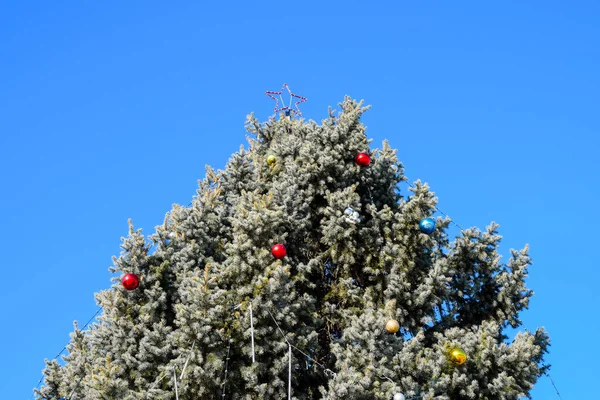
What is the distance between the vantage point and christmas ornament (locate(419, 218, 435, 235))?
1372 cm

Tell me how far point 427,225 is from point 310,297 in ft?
9.04

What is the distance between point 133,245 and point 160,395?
2.85m

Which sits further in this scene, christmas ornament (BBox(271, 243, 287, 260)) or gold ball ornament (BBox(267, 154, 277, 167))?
gold ball ornament (BBox(267, 154, 277, 167))

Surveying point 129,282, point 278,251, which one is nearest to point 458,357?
point 278,251

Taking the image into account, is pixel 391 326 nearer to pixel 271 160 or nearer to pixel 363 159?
pixel 363 159

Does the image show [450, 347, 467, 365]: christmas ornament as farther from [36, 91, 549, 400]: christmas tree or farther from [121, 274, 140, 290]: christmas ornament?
[121, 274, 140, 290]: christmas ornament

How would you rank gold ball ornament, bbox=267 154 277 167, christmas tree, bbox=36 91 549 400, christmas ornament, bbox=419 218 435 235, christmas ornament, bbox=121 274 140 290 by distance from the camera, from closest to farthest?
christmas tree, bbox=36 91 549 400 < christmas ornament, bbox=121 274 140 290 < christmas ornament, bbox=419 218 435 235 < gold ball ornament, bbox=267 154 277 167

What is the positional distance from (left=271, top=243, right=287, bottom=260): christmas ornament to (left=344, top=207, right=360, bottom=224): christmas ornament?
182 cm

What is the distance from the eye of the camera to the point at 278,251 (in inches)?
498

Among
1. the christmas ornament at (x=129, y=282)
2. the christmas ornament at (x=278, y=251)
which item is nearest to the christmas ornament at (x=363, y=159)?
the christmas ornament at (x=278, y=251)

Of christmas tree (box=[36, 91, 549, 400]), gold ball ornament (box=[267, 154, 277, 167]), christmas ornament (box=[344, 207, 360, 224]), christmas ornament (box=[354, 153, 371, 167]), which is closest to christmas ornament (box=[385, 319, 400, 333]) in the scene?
christmas tree (box=[36, 91, 549, 400])

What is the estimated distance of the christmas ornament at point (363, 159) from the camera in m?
14.7

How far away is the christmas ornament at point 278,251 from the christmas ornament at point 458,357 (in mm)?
3511

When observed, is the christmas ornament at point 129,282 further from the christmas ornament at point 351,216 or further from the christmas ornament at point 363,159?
the christmas ornament at point 363,159
